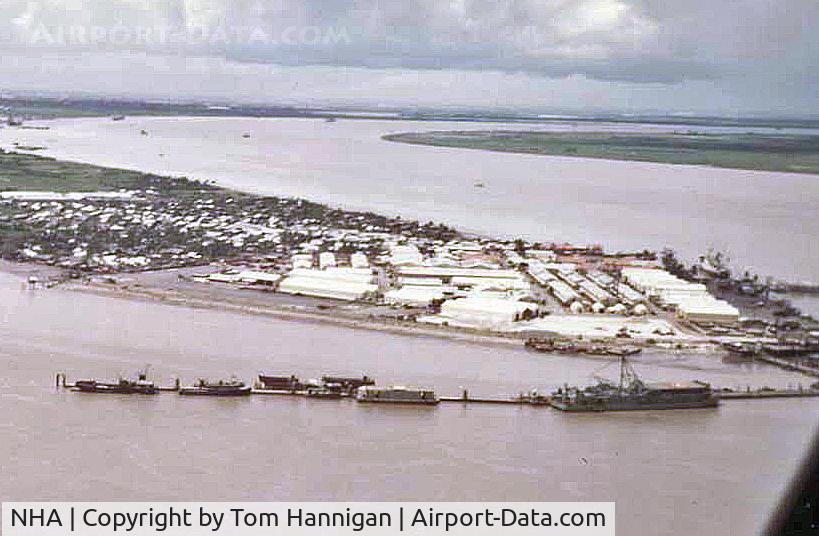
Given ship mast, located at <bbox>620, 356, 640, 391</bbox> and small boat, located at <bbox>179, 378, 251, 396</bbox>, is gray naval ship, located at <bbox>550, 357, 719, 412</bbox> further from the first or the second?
small boat, located at <bbox>179, 378, 251, 396</bbox>

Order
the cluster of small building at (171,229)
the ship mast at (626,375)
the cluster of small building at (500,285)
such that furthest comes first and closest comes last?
the cluster of small building at (171,229) < the cluster of small building at (500,285) < the ship mast at (626,375)

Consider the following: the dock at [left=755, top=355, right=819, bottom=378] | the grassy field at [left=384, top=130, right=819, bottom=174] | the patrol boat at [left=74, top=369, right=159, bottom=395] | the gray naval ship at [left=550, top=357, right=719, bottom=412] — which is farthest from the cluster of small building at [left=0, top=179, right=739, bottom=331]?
the patrol boat at [left=74, top=369, right=159, bottom=395]

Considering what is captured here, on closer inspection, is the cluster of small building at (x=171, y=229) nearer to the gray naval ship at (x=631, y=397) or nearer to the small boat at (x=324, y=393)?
the small boat at (x=324, y=393)

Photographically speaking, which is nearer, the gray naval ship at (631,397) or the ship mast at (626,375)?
the gray naval ship at (631,397)

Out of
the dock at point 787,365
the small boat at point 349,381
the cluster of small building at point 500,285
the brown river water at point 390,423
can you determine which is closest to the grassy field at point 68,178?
the cluster of small building at point 500,285
